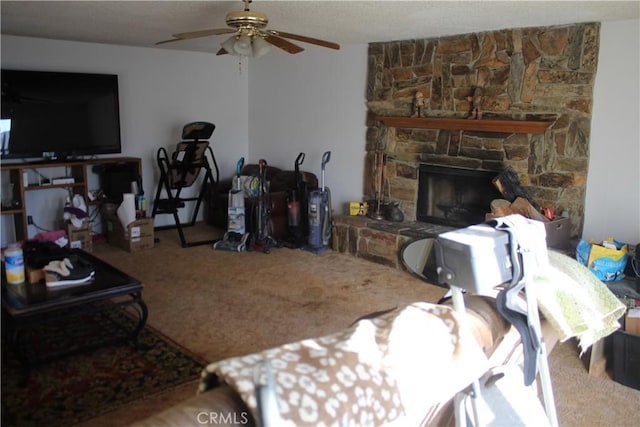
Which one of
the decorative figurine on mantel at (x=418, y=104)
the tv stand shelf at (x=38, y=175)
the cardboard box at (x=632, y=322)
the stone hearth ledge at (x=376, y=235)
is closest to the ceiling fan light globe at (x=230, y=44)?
the decorative figurine on mantel at (x=418, y=104)

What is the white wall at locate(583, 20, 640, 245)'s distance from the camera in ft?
12.3

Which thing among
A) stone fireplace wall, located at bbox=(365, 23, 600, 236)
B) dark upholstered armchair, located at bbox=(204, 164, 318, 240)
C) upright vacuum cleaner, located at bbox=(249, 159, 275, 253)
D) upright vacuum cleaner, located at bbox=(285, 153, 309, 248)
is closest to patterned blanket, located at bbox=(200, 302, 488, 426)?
stone fireplace wall, located at bbox=(365, 23, 600, 236)

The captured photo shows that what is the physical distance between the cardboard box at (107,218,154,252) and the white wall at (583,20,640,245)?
394 cm

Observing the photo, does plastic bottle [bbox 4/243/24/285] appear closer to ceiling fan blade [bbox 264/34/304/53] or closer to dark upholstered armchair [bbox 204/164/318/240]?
ceiling fan blade [bbox 264/34/304/53]

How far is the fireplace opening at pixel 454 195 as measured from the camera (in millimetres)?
4680

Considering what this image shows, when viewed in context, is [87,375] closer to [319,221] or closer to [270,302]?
[270,302]

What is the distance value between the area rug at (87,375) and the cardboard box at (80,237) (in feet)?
6.21

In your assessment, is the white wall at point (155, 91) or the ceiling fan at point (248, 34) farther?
the white wall at point (155, 91)

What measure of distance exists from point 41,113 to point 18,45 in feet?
2.16

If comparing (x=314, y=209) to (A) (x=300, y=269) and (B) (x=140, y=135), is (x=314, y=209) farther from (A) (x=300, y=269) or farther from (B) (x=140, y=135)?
(B) (x=140, y=135)

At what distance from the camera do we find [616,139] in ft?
12.7

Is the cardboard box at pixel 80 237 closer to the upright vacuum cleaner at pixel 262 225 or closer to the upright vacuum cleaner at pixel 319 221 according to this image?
the upright vacuum cleaner at pixel 262 225

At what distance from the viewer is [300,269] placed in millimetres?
4801

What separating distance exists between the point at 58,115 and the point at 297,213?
98.3 inches
